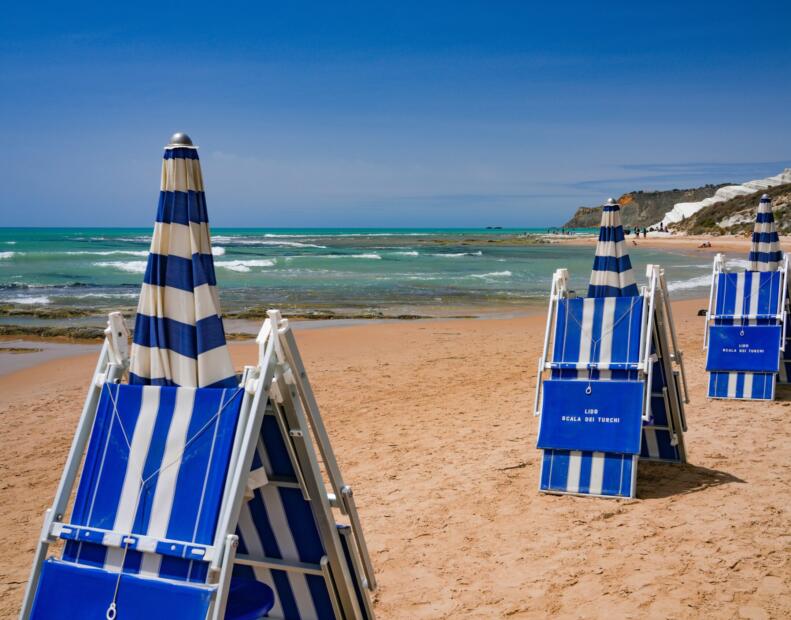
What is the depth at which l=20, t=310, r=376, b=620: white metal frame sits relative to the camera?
284 centimetres

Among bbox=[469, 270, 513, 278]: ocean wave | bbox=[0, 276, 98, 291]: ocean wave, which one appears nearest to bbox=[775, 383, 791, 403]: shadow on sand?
bbox=[469, 270, 513, 278]: ocean wave

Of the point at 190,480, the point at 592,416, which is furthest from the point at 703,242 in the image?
the point at 190,480

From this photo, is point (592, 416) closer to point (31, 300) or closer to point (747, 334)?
point (747, 334)

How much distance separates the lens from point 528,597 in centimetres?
424

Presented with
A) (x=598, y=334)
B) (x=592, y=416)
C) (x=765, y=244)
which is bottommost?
(x=592, y=416)

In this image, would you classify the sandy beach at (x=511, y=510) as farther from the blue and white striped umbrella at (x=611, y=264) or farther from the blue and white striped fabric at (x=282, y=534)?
the blue and white striped umbrella at (x=611, y=264)

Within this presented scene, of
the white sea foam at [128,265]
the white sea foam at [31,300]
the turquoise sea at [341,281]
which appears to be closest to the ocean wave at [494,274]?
the turquoise sea at [341,281]

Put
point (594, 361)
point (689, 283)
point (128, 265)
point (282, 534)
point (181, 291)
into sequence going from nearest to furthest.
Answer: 1. point (181, 291)
2. point (282, 534)
3. point (594, 361)
4. point (689, 283)
5. point (128, 265)

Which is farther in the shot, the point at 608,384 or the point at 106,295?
the point at 106,295

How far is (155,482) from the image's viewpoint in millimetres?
3004

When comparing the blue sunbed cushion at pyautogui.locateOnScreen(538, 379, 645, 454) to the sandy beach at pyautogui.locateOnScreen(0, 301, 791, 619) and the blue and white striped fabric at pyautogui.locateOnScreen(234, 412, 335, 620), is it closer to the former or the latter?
the sandy beach at pyautogui.locateOnScreen(0, 301, 791, 619)

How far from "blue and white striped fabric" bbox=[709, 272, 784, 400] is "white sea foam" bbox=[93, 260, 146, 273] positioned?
3167 centimetres

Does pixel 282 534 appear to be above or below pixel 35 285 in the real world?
above

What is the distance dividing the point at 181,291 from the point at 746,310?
25.3 feet
